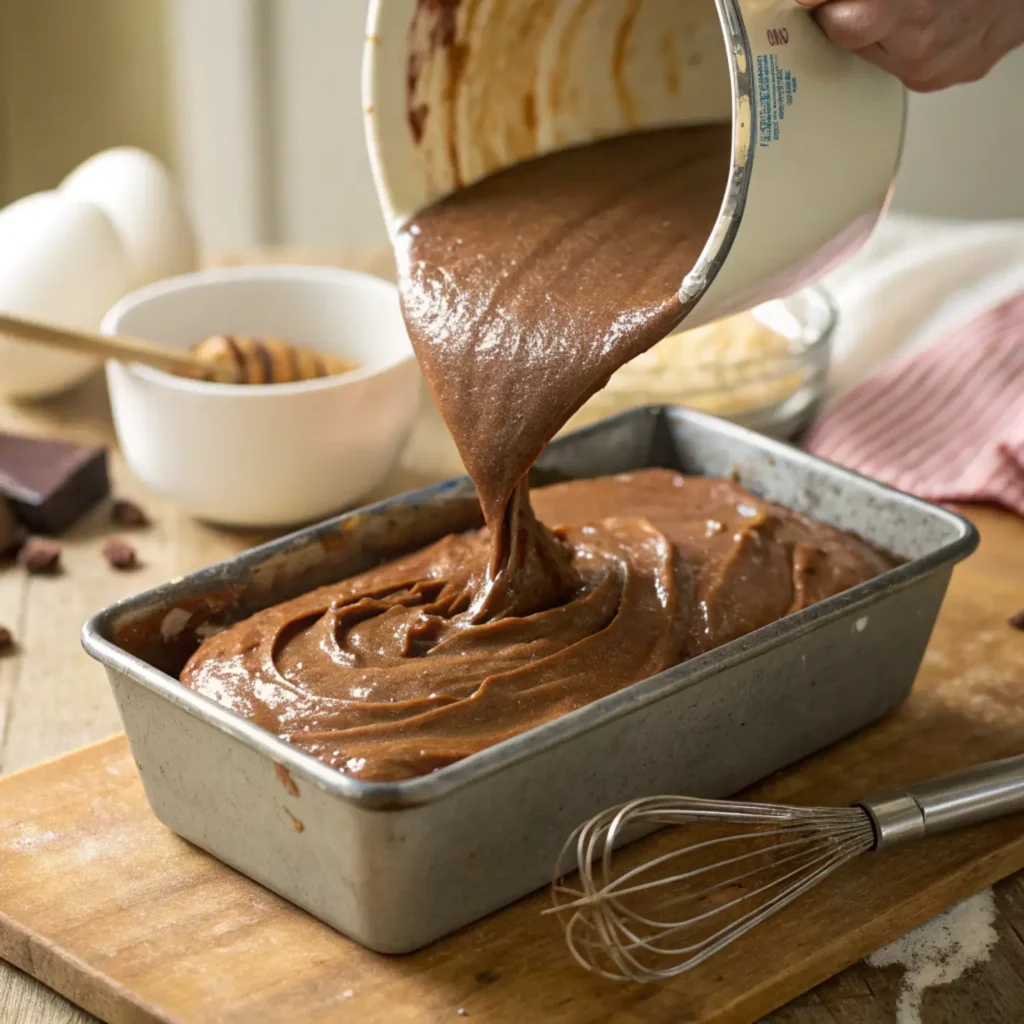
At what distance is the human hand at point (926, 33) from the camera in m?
1.62

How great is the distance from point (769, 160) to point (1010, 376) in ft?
3.74

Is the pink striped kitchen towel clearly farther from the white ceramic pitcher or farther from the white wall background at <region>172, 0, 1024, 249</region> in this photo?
the white wall background at <region>172, 0, 1024, 249</region>

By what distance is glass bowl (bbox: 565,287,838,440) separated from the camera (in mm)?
2406

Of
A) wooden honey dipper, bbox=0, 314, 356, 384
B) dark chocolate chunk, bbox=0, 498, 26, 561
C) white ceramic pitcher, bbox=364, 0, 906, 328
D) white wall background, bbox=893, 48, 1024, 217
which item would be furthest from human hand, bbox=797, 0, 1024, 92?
white wall background, bbox=893, 48, 1024, 217

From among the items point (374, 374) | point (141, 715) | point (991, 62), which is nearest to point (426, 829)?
point (141, 715)

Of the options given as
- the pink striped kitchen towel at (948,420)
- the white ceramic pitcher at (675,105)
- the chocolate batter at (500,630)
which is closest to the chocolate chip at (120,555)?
the chocolate batter at (500,630)

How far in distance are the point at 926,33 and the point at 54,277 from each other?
147 centimetres

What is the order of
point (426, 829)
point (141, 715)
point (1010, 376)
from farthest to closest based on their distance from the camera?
point (1010, 376) < point (141, 715) < point (426, 829)

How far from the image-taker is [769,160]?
1.56 meters

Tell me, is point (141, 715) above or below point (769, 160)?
below

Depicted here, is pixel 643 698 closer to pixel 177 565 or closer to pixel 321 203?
pixel 177 565

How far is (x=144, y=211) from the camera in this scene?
2717 millimetres

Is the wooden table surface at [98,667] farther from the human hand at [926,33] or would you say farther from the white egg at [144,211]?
the human hand at [926,33]

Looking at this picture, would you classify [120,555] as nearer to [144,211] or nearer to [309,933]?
[144,211]
